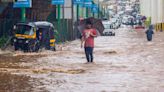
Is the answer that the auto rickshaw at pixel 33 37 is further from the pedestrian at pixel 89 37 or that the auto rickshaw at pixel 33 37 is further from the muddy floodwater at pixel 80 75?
the pedestrian at pixel 89 37

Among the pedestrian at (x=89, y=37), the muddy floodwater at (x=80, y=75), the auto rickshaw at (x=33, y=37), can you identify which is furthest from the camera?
the auto rickshaw at (x=33, y=37)

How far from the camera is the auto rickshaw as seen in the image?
26.1 m

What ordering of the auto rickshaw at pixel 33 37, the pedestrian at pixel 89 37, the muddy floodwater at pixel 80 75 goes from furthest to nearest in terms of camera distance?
the auto rickshaw at pixel 33 37 → the pedestrian at pixel 89 37 → the muddy floodwater at pixel 80 75

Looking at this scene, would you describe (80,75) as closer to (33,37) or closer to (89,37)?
(89,37)

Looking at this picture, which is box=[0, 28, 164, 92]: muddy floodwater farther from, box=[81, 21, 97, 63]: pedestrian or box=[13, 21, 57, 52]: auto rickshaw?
box=[13, 21, 57, 52]: auto rickshaw

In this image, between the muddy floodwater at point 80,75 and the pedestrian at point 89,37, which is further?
the pedestrian at point 89,37

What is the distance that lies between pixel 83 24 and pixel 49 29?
4364mm

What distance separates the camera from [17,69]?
57.1 ft

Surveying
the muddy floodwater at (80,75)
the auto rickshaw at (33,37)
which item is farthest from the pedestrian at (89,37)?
the auto rickshaw at (33,37)

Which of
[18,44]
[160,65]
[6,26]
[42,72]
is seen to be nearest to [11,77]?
[42,72]

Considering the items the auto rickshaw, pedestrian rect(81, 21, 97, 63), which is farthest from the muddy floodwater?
the auto rickshaw

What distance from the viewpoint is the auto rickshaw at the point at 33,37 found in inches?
1028

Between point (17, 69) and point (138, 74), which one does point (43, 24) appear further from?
point (138, 74)

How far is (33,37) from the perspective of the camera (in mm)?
26328
